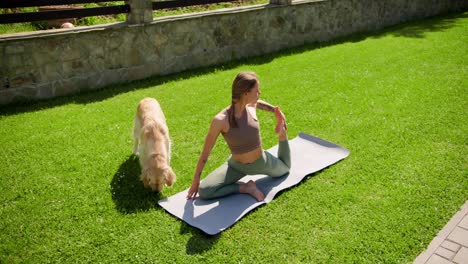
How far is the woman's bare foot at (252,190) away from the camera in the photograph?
17.0ft

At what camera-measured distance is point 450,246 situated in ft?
14.3

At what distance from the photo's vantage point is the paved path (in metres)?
4.16

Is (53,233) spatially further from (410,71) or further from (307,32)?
(307,32)

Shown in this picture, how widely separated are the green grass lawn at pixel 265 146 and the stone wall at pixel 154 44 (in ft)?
1.48

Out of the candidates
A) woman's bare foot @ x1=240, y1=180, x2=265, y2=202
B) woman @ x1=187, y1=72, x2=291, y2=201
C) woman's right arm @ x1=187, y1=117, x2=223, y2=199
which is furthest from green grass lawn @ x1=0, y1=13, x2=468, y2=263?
woman's right arm @ x1=187, y1=117, x2=223, y2=199

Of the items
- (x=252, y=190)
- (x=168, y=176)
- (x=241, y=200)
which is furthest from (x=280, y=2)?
(x=168, y=176)

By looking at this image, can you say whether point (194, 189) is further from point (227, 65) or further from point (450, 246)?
point (227, 65)

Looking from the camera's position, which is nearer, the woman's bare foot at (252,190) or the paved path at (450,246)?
the paved path at (450,246)

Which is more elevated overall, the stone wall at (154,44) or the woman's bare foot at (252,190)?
the stone wall at (154,44)

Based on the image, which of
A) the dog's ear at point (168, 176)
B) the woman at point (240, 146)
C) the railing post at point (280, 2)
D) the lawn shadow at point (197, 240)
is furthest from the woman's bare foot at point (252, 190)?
the railing post at point (280, 2)

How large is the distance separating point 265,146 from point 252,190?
5.32 feet

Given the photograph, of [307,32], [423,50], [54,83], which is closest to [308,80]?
[307,32]

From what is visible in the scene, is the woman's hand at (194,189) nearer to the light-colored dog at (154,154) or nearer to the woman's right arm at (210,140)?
the woman's right arm at (210,140)

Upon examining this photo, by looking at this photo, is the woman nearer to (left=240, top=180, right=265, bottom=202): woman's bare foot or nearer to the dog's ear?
(left=240, top=180, right=265, bottom=202): woman's bare foot
